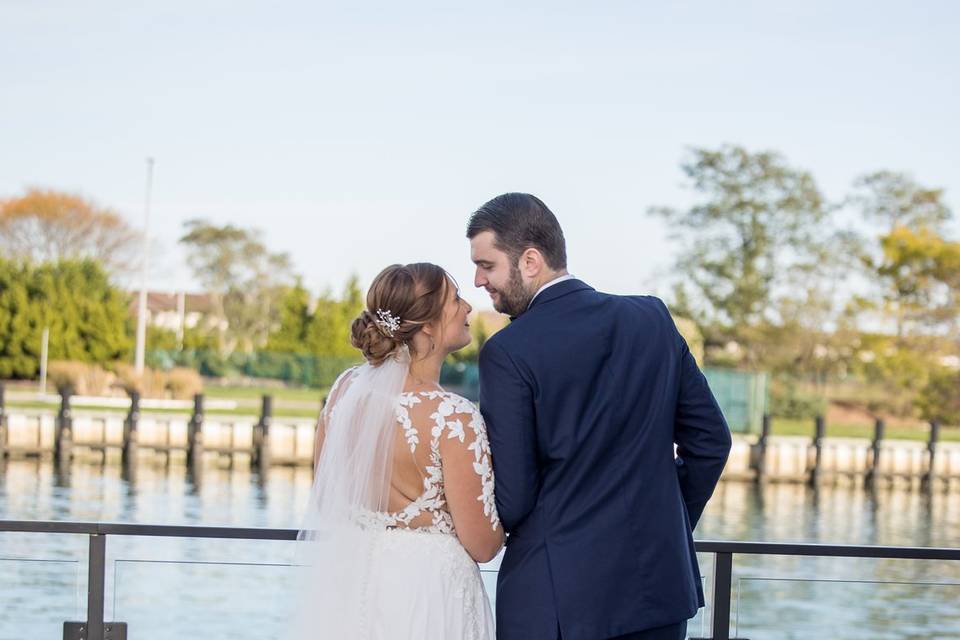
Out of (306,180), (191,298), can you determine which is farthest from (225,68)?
(191,298)

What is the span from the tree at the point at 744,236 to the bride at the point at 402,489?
108 feet

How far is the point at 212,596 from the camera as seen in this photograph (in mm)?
3539

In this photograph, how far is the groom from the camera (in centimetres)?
241

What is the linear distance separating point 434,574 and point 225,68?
1608 inches

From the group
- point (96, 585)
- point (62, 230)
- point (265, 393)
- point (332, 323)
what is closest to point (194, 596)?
point (96, 585)

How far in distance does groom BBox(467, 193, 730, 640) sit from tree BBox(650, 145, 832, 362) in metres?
33.1

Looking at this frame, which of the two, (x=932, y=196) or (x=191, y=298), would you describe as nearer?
(x=932, y=196)

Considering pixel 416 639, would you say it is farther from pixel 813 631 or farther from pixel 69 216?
pixel 69 216

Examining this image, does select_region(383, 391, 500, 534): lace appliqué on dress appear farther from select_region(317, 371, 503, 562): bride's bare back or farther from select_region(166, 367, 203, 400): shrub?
select_region(166, 367, 203, 400): shrub

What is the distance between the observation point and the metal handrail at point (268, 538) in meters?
3.25

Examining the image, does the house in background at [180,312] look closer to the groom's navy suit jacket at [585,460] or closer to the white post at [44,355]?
the white post at [44,355]

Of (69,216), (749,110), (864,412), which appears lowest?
(864,412)

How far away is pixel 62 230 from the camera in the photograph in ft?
137

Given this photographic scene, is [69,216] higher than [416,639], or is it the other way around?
[69,216]
